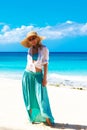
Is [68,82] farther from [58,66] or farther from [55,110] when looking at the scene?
[58,66]

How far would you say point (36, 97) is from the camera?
22.5ft

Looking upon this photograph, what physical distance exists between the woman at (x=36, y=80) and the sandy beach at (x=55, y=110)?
18cm

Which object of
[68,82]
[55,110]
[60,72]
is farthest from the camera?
[60,72]

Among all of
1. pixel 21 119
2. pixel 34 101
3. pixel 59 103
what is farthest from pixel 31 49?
pixel 59 103

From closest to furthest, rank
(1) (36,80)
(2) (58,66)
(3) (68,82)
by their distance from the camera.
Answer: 1. (1) (36,80)
2. (3) (68,82)
3. (2) (58,66)

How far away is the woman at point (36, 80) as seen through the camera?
6.70 m

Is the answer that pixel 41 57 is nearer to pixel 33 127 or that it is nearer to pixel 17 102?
pixel 33 127

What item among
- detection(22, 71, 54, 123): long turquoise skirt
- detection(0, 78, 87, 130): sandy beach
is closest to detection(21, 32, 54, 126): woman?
detection(22, 71, 54, 123): long turquoise skirt

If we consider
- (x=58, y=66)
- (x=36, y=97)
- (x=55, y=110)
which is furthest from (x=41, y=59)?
(x=58, y=66)

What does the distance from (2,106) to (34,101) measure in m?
1.93

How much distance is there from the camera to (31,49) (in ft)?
22.3

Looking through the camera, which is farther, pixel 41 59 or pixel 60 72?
pixel 60 72

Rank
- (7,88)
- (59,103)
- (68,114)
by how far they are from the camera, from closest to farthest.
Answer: (68,114) < (59,103) < (7,88)

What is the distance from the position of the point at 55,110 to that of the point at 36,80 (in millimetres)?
1785
